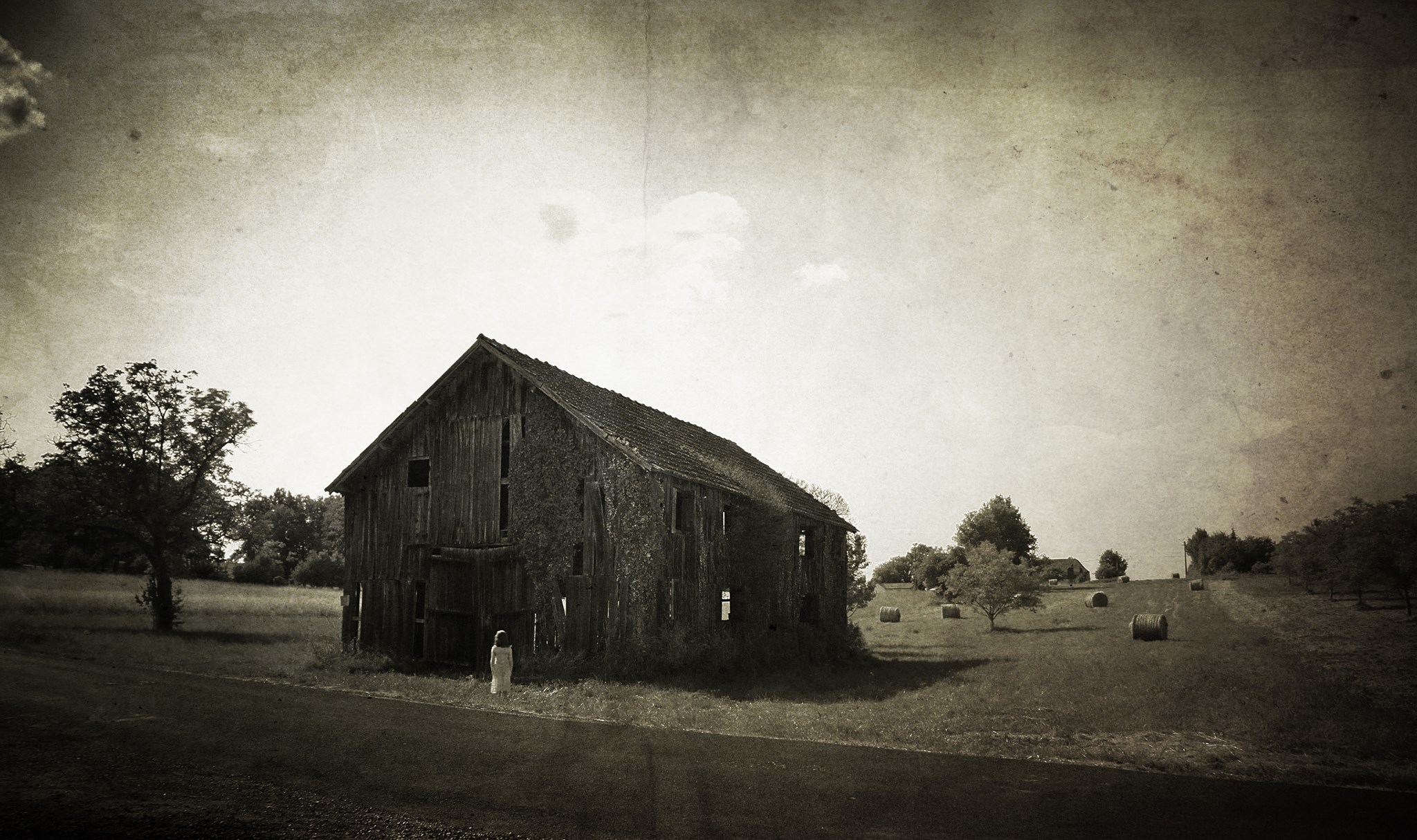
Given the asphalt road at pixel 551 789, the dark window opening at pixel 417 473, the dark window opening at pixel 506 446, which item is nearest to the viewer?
the asphalt road at pixel 551 789

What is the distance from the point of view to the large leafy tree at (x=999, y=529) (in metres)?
69.8

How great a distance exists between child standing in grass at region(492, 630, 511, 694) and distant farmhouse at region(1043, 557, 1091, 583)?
235ft

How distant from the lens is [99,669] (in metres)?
15.9

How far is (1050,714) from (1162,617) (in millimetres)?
18944

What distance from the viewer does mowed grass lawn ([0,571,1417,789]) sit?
1078 cm

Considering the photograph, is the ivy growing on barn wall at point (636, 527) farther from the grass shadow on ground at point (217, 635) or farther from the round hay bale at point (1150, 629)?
the round hay bale at point (1150, 629)

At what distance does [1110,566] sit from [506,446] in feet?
302

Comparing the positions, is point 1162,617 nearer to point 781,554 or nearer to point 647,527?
point 781,554

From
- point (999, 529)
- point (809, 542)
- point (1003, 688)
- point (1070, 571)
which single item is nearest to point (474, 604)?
point (1003, 688)

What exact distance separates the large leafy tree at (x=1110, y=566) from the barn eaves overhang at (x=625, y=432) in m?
72.9

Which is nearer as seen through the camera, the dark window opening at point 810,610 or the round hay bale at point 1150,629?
the dark window opening at point 810,610

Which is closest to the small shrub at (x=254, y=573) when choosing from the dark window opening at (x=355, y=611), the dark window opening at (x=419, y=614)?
the dark window opening at (x=355, y=611)

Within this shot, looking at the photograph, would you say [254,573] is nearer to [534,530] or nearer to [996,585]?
[534,530]

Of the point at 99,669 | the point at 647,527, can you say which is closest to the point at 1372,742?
the point at 647,527
